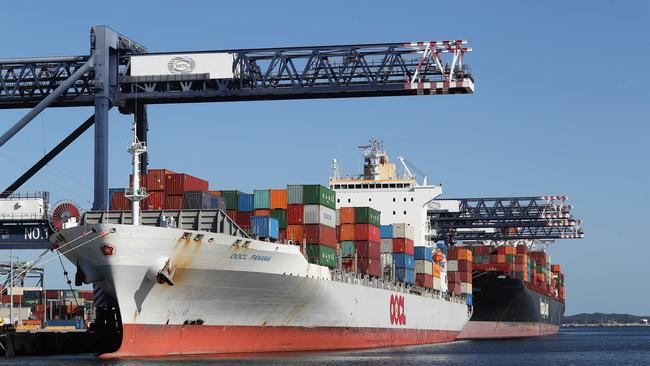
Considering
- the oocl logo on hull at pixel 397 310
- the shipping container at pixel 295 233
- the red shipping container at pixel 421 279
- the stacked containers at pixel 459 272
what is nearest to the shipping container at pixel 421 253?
the red shipping container at pixel 421 279

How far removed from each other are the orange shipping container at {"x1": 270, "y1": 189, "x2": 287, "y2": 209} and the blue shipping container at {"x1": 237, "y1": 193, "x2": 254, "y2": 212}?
1015mm

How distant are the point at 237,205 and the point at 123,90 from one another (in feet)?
37.3

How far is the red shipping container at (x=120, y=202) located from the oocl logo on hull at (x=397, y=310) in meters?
21.1

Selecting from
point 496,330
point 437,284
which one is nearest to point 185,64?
point 437,284

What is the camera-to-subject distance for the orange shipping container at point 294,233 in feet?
158

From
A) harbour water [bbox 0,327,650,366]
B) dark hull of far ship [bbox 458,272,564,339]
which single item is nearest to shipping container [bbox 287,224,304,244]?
harbour water [bbox 0,327,650,366]

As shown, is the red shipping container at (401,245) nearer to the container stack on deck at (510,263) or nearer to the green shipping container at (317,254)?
the green shipping container at (317,254)

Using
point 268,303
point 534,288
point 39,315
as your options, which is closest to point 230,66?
point 268,303

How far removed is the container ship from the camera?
1554 inches

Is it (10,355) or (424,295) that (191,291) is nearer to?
(10,355)

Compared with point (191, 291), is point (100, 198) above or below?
above

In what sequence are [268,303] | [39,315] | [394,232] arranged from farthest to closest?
[39,315]
[394,232]
[268,303]

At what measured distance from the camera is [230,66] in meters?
54.0

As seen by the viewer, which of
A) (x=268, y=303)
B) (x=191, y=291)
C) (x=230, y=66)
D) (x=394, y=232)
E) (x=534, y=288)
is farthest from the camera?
(x=534, y=288)
